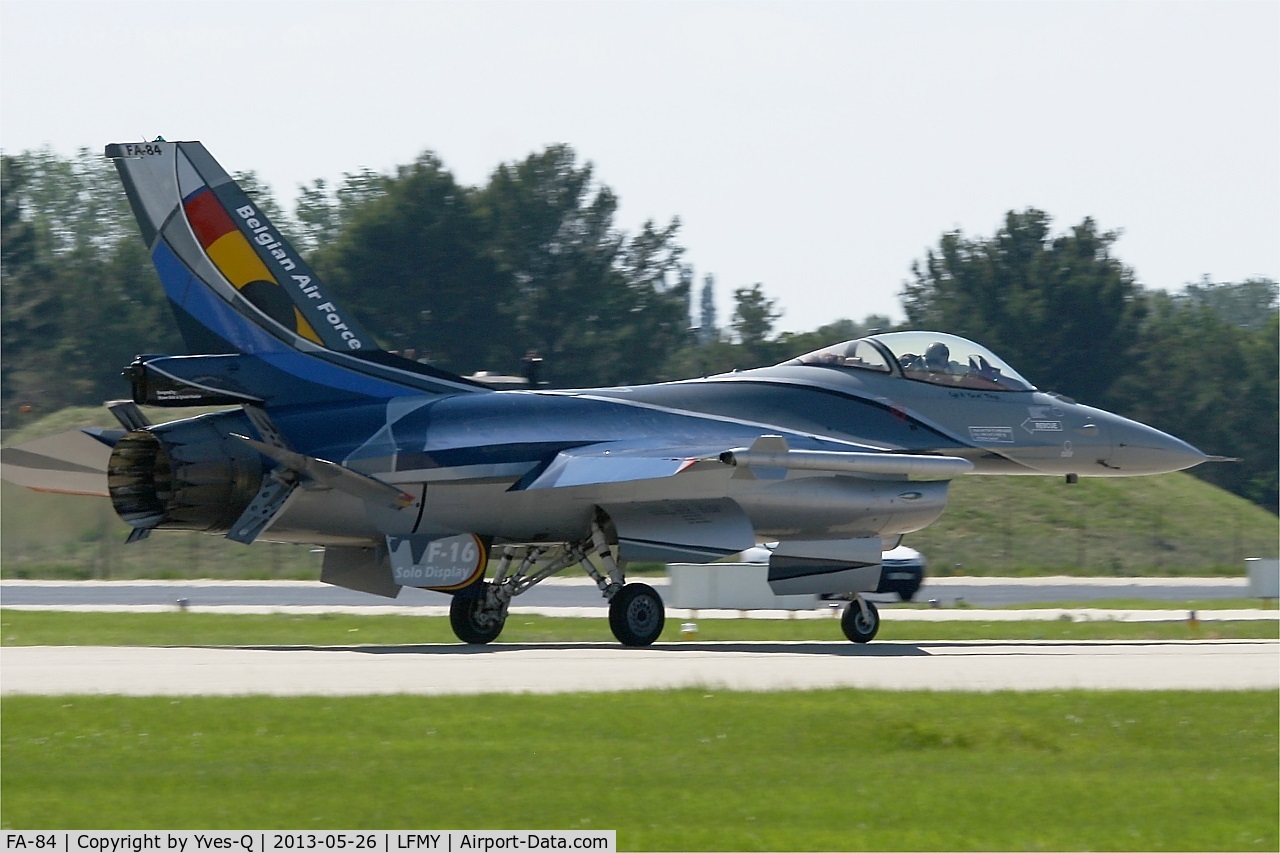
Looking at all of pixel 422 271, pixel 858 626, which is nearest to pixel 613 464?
pixel 858 626

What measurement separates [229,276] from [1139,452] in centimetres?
1269

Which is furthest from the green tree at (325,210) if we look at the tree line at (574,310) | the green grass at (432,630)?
the green grass at (432,630)

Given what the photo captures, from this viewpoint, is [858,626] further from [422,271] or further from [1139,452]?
[422,271]

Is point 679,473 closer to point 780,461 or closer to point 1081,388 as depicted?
point 780,461

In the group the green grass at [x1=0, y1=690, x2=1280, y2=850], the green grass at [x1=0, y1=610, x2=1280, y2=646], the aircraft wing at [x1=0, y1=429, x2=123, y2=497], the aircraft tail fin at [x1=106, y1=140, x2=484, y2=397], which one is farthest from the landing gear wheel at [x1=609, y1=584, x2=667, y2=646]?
the aircraft wing at [x1=0, y1=429, x2=123, y2=497]

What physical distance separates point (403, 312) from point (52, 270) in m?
17.7

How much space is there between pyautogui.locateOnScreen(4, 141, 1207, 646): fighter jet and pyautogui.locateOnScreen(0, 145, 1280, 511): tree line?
47088mm

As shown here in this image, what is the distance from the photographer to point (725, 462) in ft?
64.0

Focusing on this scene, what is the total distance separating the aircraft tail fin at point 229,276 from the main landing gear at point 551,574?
278 centimetres

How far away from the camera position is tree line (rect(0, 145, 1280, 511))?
71.2 meters

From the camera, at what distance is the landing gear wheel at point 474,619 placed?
21188 millimetres

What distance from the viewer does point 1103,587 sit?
42531mm

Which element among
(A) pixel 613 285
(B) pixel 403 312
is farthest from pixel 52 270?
(A) pixel 613 285

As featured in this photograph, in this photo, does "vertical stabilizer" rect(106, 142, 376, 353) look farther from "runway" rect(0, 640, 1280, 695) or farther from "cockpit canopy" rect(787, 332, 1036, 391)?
"cockpit canopy" rect(787, 332, 1036, 391)
